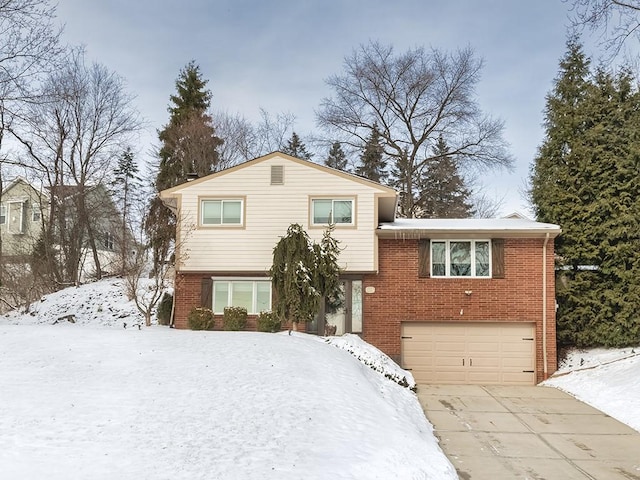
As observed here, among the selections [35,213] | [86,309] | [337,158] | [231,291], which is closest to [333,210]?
[231,291]

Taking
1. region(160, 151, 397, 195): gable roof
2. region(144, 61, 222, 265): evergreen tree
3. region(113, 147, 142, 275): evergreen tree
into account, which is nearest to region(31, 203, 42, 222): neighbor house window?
region(113, 147, 142, 275): evergreen tree

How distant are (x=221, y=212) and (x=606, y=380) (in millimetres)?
11555

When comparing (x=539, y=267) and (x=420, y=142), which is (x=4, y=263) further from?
(x=539, y=267)

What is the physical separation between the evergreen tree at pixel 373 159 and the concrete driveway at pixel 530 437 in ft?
61.5

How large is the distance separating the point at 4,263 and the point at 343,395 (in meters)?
25.0

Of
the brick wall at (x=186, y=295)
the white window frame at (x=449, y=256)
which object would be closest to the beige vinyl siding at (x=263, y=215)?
the brick wall at (x=186, y=295)

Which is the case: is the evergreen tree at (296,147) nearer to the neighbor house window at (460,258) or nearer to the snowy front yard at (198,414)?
the neighbor house window at (460,258)

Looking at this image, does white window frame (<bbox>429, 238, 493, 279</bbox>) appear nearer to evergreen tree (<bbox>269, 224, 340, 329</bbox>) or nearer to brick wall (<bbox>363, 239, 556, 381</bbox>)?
brick wall (<bbox>363, 239, 556, 381</bbox>)

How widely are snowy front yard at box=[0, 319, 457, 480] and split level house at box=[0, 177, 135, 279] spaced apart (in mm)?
15210

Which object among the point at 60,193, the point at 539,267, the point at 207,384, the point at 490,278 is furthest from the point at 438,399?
the point at 60,193

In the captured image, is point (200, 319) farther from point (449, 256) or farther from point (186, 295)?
point (449, 256)

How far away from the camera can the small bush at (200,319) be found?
1588 cm

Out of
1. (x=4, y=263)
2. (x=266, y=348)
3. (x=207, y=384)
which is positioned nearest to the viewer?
(x=207, y=384)

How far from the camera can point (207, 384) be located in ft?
29.3
